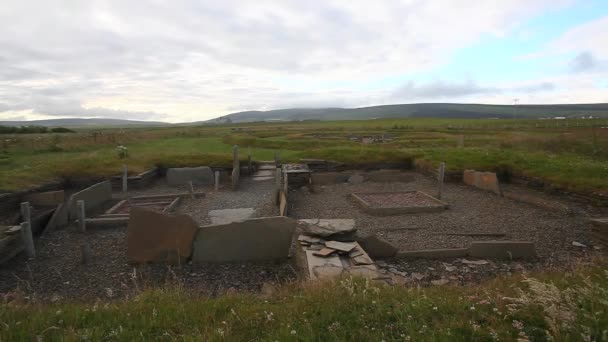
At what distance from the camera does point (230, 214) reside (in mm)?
11414

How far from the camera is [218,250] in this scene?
762cm

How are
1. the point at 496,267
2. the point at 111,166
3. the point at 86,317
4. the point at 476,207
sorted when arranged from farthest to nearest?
the point at 111,166 < the point at 476,207 < the point at 496,267 < the point at 86,317

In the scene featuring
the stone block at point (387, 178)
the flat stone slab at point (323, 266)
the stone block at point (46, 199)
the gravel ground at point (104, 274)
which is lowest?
the gravel ground at point (104, 274)

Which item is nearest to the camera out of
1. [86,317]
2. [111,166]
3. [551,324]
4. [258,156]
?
[551,324]

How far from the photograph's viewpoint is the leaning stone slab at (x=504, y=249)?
24.8 feet

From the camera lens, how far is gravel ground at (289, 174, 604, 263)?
8.42 m

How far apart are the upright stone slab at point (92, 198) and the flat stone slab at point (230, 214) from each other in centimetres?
399

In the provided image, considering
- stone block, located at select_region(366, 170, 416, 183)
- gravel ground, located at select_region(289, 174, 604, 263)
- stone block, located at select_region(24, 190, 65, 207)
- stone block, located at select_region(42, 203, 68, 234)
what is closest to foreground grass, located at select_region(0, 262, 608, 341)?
gravel ground, located at select_region(289, 174, 604, 263)

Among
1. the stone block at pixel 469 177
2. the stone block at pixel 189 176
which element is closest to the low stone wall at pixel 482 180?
the stone block at pixel 469 177

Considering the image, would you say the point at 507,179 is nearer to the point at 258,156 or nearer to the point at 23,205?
the point at 258,156

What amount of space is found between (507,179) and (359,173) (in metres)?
6.33

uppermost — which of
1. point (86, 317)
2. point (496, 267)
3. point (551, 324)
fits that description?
point (551, 324)

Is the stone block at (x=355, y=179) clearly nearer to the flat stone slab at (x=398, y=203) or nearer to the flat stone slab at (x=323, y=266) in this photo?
the flat stone slab at (x=398, y=203)

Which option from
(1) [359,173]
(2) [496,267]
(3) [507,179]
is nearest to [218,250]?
(2) [496,267]
